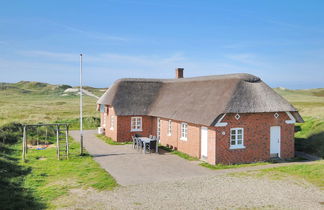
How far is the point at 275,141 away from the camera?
57.4 feet

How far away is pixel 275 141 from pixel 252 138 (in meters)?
1.80

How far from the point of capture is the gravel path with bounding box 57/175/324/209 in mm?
9953

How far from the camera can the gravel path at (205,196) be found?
9.95m

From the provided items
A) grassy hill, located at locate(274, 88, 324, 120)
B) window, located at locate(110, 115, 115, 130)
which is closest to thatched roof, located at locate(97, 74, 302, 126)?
window, located at locate(110, 115, 115, 130)

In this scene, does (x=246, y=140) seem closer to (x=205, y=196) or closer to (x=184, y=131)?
(x=184, y=131)

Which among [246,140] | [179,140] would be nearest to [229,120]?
[246,140]

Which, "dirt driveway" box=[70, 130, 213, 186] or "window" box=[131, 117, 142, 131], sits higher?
"window" box=[131, 117, 142, 131]

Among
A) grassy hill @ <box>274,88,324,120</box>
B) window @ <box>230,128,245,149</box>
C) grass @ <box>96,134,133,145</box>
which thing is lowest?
grass @ <box>96,134,133,145</box>

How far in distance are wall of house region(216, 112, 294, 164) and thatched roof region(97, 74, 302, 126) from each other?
0.60 m

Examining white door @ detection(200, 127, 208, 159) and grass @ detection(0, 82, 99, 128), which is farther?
grass @ detection(0, 82, 99, 128)

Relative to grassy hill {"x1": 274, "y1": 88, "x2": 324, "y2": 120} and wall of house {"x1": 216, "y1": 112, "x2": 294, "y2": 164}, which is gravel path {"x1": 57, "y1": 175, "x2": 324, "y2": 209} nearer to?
wall of house {"x1": 216, "y1": 112, "x2": 294, "y2": 164}

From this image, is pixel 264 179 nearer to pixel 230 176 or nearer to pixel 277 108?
pixel 230 176

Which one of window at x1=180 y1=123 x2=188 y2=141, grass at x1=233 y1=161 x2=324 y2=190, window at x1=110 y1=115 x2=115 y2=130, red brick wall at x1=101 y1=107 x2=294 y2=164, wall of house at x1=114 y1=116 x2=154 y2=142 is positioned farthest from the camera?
window at x1=110 y1=115 x2=115 y2=130

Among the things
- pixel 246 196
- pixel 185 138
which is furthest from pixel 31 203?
pixel 185 138
